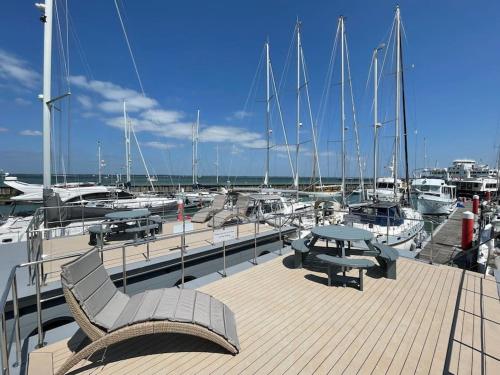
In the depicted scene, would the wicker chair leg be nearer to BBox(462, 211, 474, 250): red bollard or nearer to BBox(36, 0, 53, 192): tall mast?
BBox(36, 0, 53, 192): tall mast

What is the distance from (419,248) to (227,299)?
447 inches

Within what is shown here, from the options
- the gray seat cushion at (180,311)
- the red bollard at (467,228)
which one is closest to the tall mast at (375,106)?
the red bollard at (467,228)

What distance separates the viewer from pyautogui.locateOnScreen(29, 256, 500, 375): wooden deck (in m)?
2.96

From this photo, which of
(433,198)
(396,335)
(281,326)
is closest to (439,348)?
(396,335)

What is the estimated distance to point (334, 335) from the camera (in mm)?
3588

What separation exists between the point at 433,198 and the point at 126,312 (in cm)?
3129

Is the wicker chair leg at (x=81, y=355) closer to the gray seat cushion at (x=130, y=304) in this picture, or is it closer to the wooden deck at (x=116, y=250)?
the gray seat cushion at (x=130, y=304)

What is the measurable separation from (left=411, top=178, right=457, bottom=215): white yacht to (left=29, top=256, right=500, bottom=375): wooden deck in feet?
82.8

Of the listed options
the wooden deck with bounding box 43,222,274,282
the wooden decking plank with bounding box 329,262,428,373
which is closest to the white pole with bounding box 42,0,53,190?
the wooden deck with bounding box 43,222,274,282

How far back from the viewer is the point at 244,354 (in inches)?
125

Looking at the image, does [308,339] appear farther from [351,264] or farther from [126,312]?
[126,312]

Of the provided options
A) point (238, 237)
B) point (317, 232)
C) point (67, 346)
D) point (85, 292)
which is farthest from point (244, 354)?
point (238, 237)

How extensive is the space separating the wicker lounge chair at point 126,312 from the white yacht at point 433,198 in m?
29.9

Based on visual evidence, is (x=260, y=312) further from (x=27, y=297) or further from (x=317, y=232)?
(x=27, y=297)
